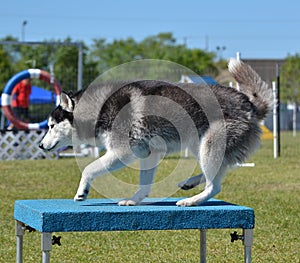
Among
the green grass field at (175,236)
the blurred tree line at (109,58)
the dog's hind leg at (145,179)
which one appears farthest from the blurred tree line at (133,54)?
the dog's hind leg at (145,179)

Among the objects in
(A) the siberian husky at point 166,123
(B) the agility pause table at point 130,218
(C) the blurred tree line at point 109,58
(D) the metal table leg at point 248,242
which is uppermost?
(C) the blurred tree line at point 109,58

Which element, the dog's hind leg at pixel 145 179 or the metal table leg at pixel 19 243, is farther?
the dog's hind leg at pixel 145 179

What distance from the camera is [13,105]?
885 inches

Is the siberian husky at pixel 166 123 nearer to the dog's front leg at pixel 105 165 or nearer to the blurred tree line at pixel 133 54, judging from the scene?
the dog's front leg at pixel 105 165

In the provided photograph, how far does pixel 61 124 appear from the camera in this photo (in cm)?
610

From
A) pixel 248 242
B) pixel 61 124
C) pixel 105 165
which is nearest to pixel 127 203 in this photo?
pixel 105 165

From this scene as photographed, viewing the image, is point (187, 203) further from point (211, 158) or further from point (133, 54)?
Answer: point (133, 54)

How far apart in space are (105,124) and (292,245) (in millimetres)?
3042

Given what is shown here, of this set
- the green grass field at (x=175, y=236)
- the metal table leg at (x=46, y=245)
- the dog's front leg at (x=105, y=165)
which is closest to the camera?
the metal table leg at (x=46, y=245)

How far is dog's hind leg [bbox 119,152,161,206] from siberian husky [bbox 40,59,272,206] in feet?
0.04

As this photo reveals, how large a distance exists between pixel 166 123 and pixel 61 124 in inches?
34.1

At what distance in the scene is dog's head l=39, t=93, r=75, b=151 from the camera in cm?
607

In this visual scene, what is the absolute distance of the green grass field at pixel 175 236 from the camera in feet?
24.7

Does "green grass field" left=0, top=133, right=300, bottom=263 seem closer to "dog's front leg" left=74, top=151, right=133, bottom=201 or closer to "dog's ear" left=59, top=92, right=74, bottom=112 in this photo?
"dog's front leg" left=74, top=151, right=133, bottom=201
